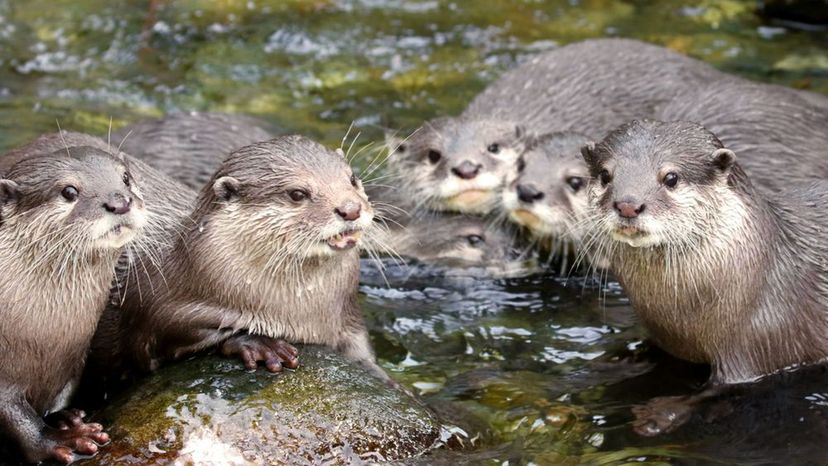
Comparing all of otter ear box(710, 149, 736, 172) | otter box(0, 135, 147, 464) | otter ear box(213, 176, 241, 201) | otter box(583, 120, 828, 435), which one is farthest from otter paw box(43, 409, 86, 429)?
otter ear box(710, 149, 736, 172)

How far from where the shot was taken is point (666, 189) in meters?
3.88

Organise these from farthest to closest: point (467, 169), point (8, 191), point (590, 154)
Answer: point (467, 169) < point (590, 154) < point (8, 191)

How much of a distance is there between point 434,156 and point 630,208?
6.03 ft

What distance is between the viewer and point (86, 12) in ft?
25.4

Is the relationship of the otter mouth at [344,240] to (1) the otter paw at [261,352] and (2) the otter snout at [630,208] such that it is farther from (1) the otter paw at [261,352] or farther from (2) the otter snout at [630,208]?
(2) the otter snout at [630,208]

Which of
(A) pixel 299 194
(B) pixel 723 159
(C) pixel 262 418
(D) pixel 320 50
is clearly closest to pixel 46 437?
(C) pixel 262 418

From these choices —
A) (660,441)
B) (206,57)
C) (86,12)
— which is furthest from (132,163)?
(86,12)

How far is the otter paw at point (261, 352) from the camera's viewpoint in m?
3.76

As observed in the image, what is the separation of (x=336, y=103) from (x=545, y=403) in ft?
9.95

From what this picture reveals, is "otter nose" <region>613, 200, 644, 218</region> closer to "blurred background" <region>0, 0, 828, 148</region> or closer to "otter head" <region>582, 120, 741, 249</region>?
"otter head" <region>582, 120, 741, 249</region>

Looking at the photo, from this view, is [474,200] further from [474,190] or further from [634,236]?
[634,236]

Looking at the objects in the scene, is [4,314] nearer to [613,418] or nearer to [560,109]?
[613,418]

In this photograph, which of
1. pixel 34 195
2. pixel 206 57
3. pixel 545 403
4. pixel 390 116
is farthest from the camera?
pixel 206 57

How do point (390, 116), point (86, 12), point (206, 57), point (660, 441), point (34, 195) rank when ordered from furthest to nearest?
point (86, 12) → point (206, 57) → point (390, 116) → point (660, 441) → point (34, 195)
